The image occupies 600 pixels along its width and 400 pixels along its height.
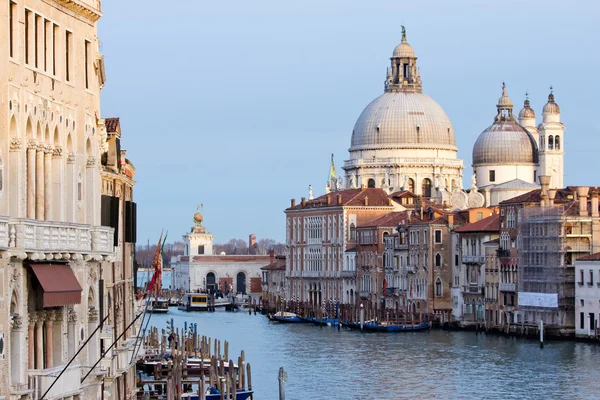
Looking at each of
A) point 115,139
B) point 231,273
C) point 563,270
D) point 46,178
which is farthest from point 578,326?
point 231,273

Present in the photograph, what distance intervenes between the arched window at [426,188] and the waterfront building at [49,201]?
74.0m

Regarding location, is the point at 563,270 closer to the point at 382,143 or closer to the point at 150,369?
the point at 150,369

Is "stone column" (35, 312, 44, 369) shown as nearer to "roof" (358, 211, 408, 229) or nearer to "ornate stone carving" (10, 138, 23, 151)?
"ornate stone carving" (10, 138, 23, 151)

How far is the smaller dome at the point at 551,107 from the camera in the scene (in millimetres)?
86062

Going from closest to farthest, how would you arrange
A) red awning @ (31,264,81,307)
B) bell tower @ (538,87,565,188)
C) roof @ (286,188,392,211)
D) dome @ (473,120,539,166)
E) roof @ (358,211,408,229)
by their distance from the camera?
1. red awning @ (31,264,81,307)
2. roof @ (358,211,408,229)
3. roof @ (286,188,392,211)
4. bell tower @ (538,87,565,188)
5. dome @ (473,120,539,166)

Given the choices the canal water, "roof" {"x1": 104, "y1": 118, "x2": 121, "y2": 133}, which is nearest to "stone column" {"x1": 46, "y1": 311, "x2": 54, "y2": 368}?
"roof" {"x1": 104, "y1": 118, "x2": 121, "y2": 133}

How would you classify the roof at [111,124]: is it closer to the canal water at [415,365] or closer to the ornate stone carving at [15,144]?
the ornate stone carving at [15,144]

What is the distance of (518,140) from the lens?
89.4m

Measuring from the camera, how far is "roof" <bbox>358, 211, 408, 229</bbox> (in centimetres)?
7464

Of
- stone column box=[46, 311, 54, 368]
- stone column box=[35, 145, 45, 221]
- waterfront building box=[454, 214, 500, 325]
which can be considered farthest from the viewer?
waterfront building box=[454, 214, 500, 325]

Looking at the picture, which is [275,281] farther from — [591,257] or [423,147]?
[591,257]

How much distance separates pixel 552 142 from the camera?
86.5m

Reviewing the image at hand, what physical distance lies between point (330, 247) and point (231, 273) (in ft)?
103

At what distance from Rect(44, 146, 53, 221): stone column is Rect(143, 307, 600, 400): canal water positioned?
61.3ft
